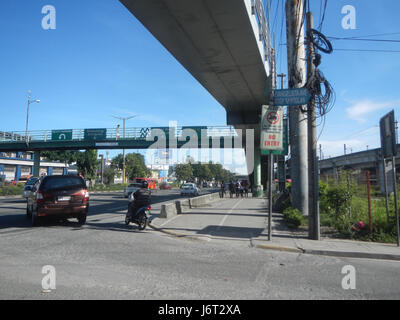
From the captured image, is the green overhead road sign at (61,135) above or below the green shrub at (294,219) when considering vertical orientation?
above

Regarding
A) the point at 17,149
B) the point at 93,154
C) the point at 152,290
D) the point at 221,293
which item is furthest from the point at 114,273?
the point at 93,154

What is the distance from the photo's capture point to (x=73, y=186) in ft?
34.3

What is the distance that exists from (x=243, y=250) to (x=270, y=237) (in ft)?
4.74

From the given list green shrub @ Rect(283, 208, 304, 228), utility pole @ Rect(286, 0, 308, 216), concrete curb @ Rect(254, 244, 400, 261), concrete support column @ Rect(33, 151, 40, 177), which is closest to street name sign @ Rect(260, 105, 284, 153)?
concrete curb @ Rect(254, 244, 400, 261)

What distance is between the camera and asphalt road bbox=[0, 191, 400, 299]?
167 inches

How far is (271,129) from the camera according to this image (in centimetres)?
870

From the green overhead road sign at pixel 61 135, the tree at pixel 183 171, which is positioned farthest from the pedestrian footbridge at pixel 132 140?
the tree at pixel 183 171

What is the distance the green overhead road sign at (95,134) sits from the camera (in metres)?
38.3

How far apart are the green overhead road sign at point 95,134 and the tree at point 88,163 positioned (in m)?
10.4

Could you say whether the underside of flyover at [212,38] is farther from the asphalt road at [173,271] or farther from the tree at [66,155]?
the tree at [66,155]

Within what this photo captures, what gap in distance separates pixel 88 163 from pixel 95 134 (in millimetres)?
11637

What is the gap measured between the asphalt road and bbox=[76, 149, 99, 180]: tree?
42070 millimetres

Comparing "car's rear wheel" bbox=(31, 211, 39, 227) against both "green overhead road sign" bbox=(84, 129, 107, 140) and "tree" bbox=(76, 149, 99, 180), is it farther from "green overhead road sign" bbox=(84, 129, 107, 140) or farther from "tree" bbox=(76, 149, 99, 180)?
"tree" bbox=(76, 149, 99, 180)

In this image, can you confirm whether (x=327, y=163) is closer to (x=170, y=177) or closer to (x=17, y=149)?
(x=17, y=149)
